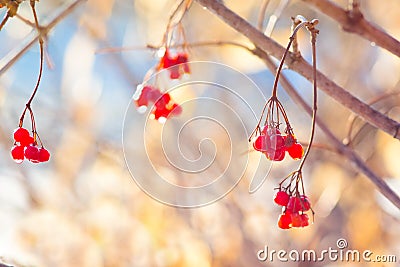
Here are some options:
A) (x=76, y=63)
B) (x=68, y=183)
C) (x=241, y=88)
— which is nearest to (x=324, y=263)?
(x=241, y=88)

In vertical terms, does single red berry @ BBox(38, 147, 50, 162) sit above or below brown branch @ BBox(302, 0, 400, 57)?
below

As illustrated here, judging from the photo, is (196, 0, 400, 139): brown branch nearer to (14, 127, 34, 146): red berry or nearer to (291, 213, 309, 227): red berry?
(291, 213, 309, 227): red berry

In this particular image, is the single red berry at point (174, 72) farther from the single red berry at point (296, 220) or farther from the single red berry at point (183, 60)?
the single red berry at point (296, 220)

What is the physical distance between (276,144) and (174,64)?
0.86 ft

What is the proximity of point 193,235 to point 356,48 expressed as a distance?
2.26ft

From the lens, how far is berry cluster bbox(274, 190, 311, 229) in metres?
0.60

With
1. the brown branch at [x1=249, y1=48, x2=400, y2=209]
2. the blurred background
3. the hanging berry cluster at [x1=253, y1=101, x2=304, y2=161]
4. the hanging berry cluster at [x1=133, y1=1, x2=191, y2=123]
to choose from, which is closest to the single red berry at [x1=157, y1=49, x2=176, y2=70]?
the hanging berry cluster at [x1=133, y1=1, x2=191, y2=123]

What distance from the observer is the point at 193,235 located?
1.38 metres

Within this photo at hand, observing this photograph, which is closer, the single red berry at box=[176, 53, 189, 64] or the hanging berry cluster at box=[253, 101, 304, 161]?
the hanging berry cluster at box=[253, 101, 304, 161]

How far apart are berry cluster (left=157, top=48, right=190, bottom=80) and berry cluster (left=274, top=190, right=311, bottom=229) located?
0.82ft

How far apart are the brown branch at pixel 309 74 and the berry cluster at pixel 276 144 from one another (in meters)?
0.08

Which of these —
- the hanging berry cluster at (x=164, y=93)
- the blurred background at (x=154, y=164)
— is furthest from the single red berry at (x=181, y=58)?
the blurred background at (x=154, y=164)

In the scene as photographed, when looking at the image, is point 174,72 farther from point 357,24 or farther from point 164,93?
point 357,24

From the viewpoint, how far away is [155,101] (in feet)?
2.47
